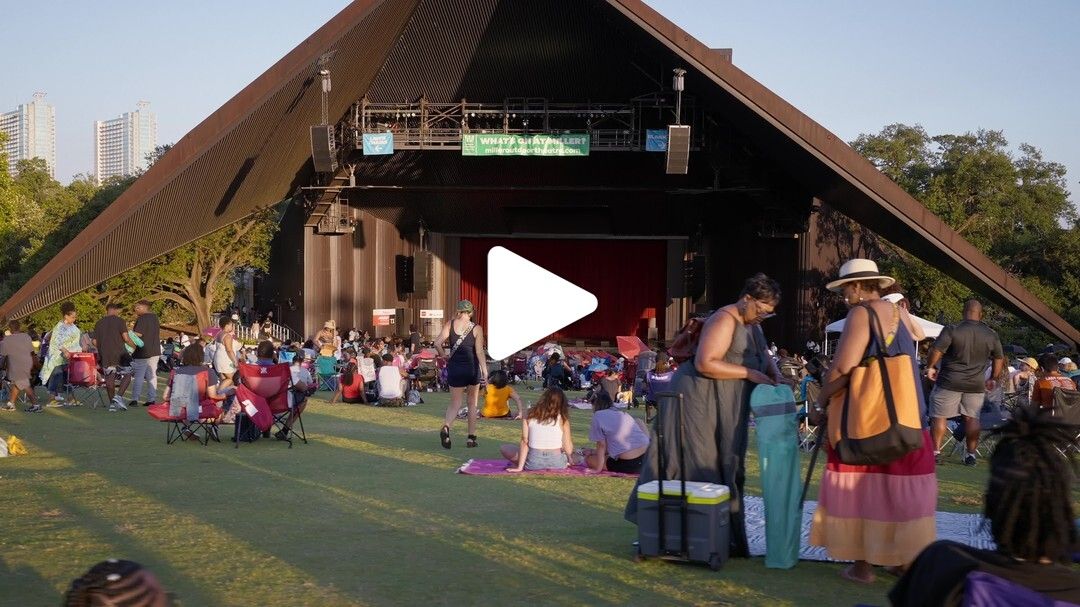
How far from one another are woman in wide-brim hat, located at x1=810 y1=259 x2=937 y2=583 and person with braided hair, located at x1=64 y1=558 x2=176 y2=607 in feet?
9.73

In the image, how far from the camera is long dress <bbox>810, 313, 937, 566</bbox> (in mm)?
4105

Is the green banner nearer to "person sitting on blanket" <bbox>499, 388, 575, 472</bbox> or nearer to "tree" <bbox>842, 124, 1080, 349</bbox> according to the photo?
"tree" <bbox>842, 124, 1080, 349</bbox>

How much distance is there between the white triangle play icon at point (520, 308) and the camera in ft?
23.5

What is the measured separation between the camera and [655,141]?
21.2 metres

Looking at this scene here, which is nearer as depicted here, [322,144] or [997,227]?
[322,144]

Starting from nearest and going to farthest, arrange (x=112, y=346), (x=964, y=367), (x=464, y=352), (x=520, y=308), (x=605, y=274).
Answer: (x=964, y=367) < (x=520, y=308) < (x=464, y=352) < (x=112, y=346) < (x=605, y=274)

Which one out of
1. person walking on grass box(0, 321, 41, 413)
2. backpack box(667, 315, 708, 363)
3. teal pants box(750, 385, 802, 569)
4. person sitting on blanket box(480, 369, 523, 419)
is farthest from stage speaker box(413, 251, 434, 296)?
teal pants box(750, 385, 802, 569)

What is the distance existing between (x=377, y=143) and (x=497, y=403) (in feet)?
38.2

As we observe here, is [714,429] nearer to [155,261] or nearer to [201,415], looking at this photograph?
[201,415]

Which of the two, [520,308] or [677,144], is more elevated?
[677,144]

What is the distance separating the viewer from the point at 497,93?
23719 millimetres

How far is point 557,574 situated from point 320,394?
11.9 m

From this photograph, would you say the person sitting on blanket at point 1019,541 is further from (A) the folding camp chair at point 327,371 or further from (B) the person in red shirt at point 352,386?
(A) the folding camp chair at point 327,371

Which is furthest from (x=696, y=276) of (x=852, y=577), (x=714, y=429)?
(x=852, y=577)
